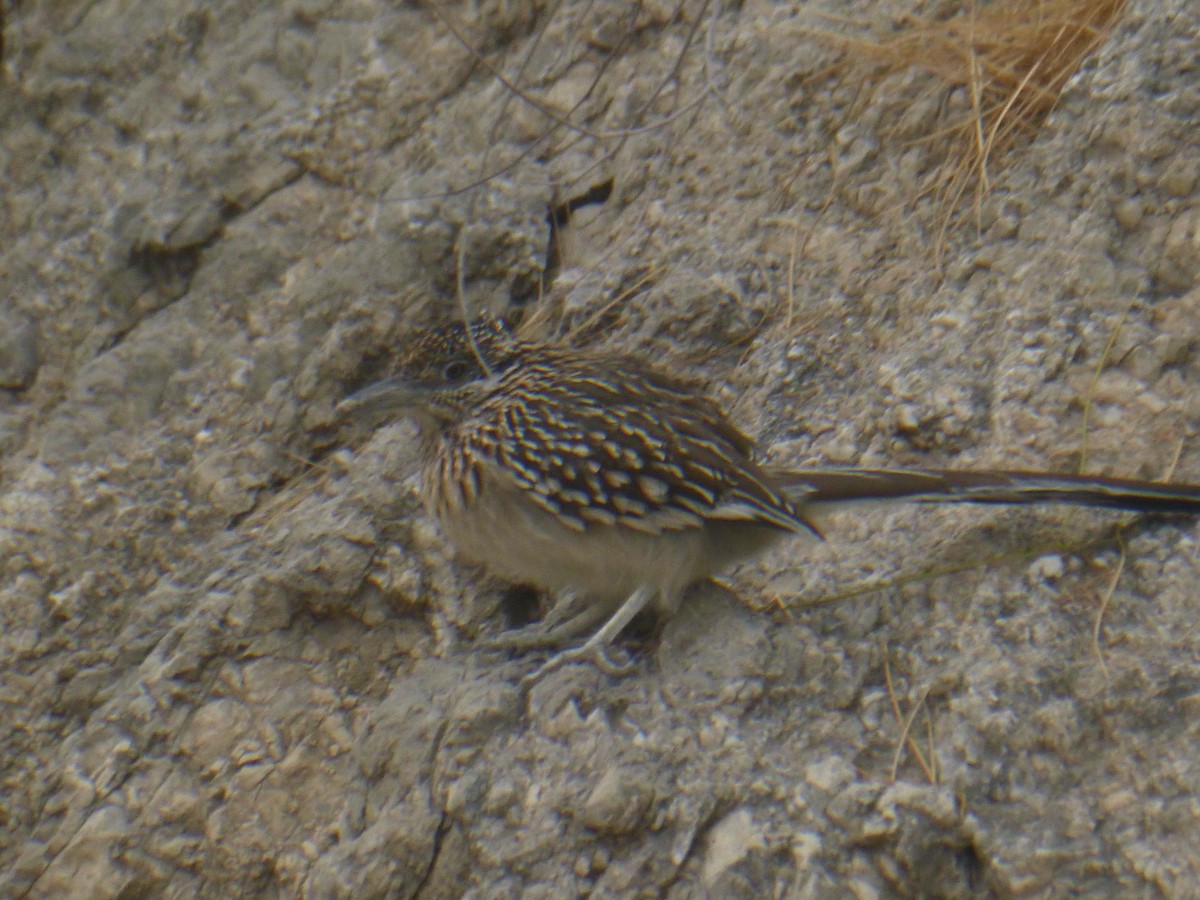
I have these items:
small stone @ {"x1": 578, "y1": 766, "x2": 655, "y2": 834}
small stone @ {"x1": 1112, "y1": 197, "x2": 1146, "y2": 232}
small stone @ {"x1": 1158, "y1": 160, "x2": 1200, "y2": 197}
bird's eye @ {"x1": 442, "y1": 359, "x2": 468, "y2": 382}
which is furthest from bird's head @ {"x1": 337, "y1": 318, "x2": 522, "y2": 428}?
small stone @ {"x1": 1158, "y1": 160, "x2": 1200, "y2": 197}

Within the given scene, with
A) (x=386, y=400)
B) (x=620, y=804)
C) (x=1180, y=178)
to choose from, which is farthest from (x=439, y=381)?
(x=1180, y=178)

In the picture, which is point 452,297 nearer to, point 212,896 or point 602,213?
point 602,213

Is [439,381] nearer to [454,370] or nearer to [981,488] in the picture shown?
[454,370]

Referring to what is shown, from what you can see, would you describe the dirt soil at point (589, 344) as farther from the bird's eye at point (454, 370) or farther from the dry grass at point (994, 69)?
the bird's eye at point (454, 370)

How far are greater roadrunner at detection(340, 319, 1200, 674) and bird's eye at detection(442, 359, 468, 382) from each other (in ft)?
0.65

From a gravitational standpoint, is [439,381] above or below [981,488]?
above

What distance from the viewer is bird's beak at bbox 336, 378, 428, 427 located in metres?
4.37

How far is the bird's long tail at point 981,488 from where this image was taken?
3629mm

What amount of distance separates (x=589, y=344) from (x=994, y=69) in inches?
59.1

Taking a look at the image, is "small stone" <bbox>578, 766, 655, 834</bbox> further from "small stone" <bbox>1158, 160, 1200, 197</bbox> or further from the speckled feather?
"small stone" <bbox>1158, 160, 1200, 197</bbox>

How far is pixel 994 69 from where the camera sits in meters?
4.66

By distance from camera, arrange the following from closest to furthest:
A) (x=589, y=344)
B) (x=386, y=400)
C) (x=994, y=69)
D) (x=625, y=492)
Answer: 1. (x=625, y=492)
2. (x=386, y=400)
3. (x=994, y=69)
4. (x=589, y=344)

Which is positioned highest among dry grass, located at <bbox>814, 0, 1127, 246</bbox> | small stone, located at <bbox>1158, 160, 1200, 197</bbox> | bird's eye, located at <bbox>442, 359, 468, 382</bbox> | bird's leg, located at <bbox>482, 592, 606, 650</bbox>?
bird's eye, located at <bbox>442, 359, 468, 382</bbox>

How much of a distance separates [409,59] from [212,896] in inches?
124
